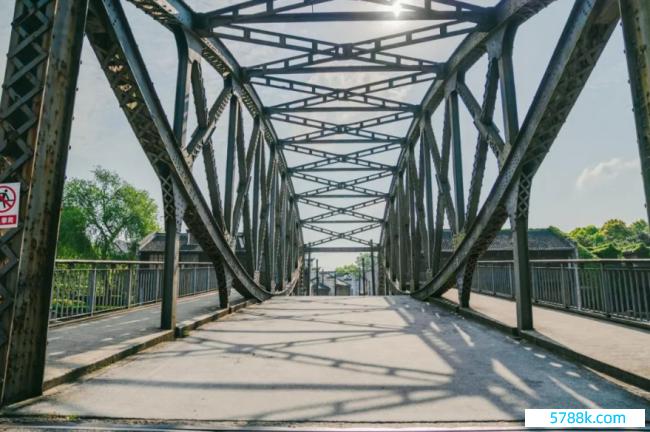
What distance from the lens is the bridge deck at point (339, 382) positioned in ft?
10.9

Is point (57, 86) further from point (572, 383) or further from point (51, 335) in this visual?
point (572, 383)

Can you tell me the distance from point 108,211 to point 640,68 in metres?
55.6

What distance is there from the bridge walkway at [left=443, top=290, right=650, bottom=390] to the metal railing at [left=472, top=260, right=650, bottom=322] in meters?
0.62

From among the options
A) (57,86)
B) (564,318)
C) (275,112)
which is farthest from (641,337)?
(275,112)

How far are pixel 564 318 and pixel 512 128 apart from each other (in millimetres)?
4153

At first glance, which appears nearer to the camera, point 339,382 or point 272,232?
point 339,382

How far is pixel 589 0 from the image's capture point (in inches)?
188

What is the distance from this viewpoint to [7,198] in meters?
3.60

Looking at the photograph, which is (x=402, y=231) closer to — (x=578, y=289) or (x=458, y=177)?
(x=458, y=177)

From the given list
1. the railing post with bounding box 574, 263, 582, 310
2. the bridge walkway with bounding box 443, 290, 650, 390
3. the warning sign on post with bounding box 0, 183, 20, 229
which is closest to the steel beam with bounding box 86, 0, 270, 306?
the warning sign on post with bounding box 0, 183, 20, 229

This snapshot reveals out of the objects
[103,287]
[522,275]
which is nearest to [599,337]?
[522,275]

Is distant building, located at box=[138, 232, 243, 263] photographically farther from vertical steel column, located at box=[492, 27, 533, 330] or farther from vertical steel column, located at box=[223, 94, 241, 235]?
vertical steel column, located at box=[492, 27, 533, 330]

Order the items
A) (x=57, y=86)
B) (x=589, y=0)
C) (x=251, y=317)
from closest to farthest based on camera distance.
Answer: (x=57, y=86) → (x=589, y=0) → (x=251, y=317)

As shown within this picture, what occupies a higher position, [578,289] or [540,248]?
[540,248]
